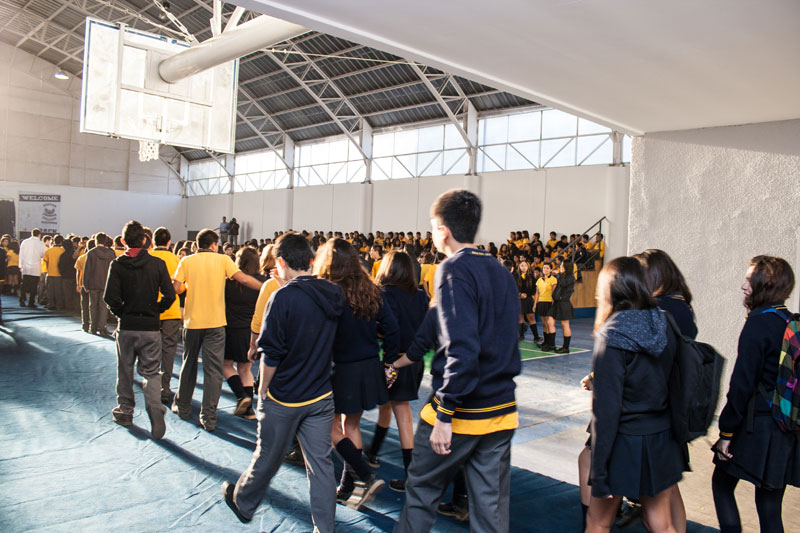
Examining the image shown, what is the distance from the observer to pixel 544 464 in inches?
172

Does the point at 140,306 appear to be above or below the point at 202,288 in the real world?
below

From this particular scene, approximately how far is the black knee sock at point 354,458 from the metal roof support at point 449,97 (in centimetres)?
1591

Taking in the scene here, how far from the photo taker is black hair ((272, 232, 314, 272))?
3.01 metres

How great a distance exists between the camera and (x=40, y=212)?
86.3 ft

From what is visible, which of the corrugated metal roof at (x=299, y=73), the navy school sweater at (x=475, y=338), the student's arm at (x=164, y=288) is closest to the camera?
the navy school sweater at (x=475, y=338)

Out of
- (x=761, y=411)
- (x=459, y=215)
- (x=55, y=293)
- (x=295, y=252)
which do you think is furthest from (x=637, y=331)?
(x=55, y=293)

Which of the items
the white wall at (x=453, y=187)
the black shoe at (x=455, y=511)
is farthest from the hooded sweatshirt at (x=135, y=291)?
the white wall at (x=453, y=187)

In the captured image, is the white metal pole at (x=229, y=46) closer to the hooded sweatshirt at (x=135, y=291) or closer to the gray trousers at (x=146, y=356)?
the hooded sweatshirt at (x=135, y=291)

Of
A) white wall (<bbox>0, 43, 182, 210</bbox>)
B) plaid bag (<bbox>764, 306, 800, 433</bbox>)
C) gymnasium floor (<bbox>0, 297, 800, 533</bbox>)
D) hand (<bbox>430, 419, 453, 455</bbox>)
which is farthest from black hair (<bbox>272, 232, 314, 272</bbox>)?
white wall (<bbox>0, 43, 182, 210</bbox>)

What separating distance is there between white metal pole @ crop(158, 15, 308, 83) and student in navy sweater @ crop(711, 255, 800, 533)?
516 centimetres

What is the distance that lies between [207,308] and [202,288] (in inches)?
6.9

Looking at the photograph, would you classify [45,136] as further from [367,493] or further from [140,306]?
[367,493]

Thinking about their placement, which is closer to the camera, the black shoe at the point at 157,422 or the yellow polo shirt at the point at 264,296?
the yellow polo shirt at the point at 264,296

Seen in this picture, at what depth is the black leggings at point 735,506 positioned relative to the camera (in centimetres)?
273
